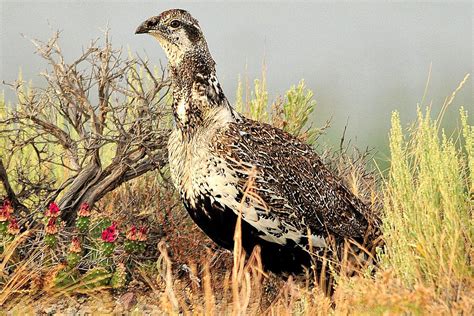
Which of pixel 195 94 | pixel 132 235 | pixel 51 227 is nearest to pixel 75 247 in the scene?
pixel 51 227

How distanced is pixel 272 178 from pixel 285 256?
465 millimetres

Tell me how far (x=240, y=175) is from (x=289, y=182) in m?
0.37

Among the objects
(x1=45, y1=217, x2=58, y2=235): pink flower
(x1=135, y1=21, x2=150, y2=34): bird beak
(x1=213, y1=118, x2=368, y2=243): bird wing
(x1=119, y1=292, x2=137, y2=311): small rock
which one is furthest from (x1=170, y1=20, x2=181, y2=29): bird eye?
(x1=119, y1=292, x2=137, y2=311): small rock

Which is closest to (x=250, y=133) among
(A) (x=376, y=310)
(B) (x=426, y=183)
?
(B) (x=426, y=183)

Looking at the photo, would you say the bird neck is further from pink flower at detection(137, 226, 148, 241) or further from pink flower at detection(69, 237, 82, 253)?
pink flower at detection(69, 237, 82, 253)

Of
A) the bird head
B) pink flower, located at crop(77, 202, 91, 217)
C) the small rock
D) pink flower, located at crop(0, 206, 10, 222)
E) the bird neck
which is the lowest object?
the small rock

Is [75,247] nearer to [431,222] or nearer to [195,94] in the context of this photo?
[195,94]

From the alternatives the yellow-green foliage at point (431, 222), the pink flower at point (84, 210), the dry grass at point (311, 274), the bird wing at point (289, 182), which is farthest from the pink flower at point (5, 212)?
the yellow-green foliage at point (431, 222)

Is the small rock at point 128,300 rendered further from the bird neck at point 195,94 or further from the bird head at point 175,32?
the bird head at point 175,32

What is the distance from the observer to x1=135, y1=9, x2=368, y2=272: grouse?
16.2 ft

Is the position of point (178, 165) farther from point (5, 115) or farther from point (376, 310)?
point (5, 115)

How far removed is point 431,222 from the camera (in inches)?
171

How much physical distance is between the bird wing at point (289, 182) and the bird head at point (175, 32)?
558mm

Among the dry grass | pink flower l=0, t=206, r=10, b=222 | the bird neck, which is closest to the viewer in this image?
the dry grass
